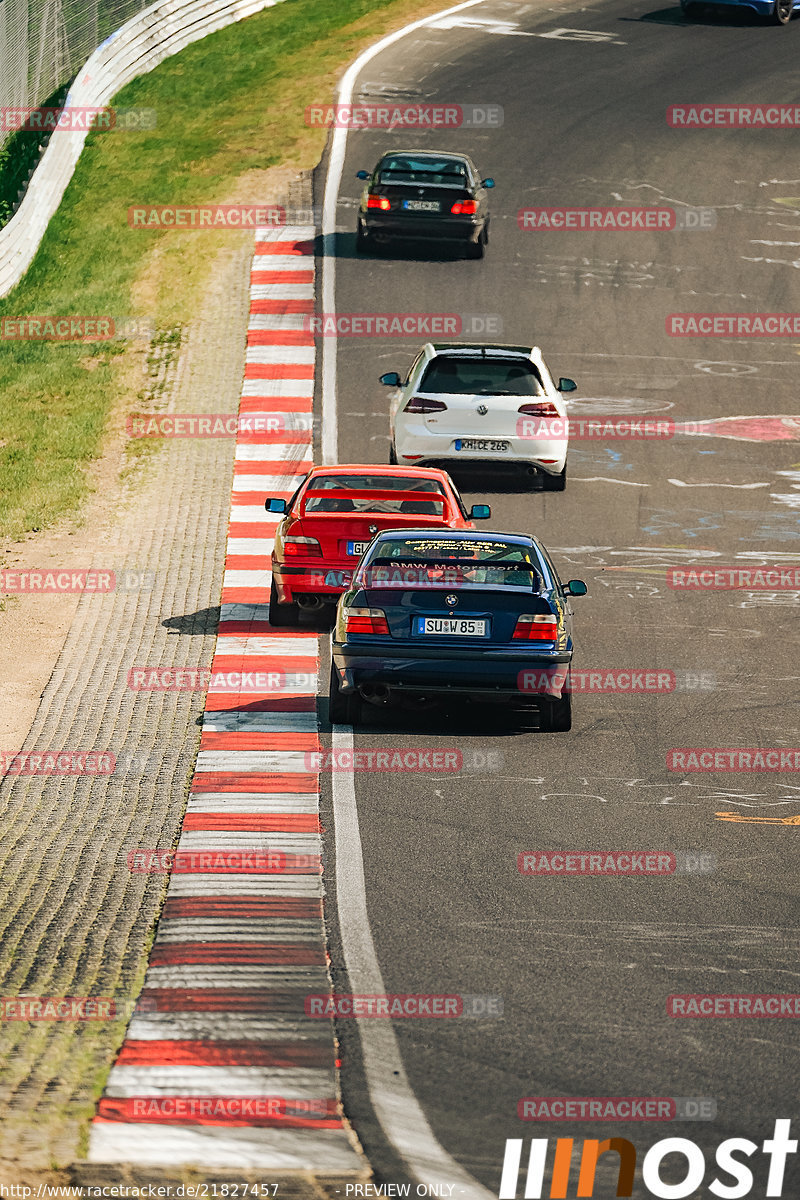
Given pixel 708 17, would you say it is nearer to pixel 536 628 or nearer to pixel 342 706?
pixel 536 628

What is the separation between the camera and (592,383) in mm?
25531

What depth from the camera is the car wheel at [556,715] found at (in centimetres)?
1232

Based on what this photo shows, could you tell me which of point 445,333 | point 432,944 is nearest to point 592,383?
point 445,333

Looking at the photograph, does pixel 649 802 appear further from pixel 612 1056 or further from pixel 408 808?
pixel 612 1056

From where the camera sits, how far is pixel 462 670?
1200 centimetres

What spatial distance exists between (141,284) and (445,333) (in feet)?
19.5

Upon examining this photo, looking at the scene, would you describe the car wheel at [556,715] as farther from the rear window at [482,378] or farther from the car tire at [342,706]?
the rear window at [482,378]

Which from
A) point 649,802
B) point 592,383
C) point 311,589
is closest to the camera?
point 649,802
